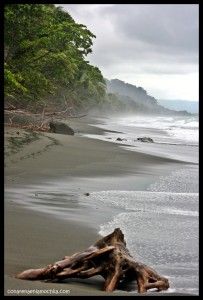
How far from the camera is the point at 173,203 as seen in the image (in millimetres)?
9258

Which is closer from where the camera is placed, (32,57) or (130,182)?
(130,182)

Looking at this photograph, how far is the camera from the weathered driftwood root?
421 centimetres

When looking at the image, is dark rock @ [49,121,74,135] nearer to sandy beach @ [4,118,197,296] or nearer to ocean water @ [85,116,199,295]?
sandy beach @ [4,118,197,296]

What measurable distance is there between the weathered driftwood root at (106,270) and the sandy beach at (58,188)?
97 millimetres

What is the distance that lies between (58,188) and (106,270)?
19.3 feet

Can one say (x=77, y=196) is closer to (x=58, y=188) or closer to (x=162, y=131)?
(x=58, y=188)

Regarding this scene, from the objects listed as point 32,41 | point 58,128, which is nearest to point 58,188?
point 32,41

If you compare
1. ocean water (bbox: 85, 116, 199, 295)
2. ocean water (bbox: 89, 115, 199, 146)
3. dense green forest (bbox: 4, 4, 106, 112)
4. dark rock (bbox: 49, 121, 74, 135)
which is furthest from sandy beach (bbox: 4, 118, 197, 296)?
ocean water (bbox: 89, 115, 199, 146)

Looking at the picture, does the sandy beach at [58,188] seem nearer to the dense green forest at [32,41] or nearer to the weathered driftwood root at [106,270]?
the weathered driftwood root at [106,270]

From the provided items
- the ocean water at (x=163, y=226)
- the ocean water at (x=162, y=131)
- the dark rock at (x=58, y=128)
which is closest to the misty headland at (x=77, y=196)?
the ocean water at (x=163, y=226)

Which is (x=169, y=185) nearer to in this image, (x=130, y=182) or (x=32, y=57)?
(x=130, y=182)
